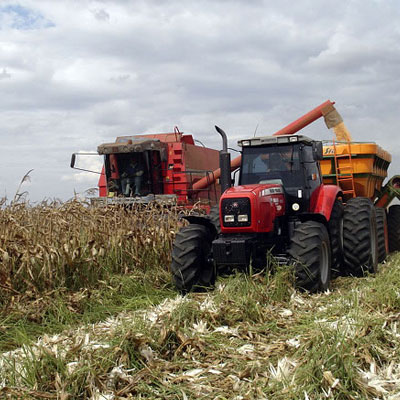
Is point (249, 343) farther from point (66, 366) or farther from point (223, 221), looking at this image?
point (223, 221)

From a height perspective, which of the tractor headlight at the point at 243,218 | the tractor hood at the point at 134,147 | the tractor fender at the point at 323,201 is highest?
the tractor hood at the point at 134,147

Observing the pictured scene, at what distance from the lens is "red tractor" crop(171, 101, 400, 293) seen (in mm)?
7016

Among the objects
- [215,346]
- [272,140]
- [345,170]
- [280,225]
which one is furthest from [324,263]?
[345,170]

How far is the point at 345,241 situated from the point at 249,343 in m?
3.93

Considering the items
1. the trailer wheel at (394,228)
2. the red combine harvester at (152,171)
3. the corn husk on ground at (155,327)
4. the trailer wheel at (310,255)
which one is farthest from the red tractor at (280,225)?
the red combine harvester at (152,171)

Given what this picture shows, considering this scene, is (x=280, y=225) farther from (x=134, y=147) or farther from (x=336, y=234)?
(x=134, y=147)

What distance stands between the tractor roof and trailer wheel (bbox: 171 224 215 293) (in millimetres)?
1475


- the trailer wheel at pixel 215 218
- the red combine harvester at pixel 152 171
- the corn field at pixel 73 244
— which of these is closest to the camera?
the corn field at pixel 73 244

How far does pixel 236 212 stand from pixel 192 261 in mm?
831

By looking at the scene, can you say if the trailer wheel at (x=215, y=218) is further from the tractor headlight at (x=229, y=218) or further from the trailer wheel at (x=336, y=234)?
the trailer wheel at (x=336, y=234)

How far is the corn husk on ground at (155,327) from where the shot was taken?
3.91 meters

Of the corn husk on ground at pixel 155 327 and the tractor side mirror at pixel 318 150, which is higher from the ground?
the tractor side mirror at pixel 318 150

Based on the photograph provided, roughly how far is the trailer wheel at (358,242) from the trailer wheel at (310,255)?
1.14 meters

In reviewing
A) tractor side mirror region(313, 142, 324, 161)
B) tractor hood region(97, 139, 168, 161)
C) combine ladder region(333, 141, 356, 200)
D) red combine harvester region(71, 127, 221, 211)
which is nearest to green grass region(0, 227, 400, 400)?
tractor side mirror region(313, 142, 324, 161)
